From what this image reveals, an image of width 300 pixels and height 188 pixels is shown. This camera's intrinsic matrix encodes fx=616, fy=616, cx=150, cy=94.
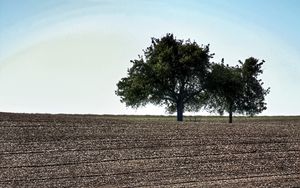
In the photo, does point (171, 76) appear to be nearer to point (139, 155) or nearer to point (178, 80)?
point (178, 80)

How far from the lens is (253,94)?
239ft

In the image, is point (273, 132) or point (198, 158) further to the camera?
point (273, 132)

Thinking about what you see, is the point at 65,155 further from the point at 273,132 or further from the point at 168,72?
the point at 168,72

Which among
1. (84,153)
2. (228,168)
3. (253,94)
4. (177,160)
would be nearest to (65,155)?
(84,153)

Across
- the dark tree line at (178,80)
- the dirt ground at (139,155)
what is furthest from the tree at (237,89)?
the dirt ground at (139,155)

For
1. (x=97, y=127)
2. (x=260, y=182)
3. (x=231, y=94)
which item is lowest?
(x=260, y=182)

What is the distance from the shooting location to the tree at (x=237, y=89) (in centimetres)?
6411

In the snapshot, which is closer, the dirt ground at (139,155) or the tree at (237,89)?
the dirt ground at (139,155)

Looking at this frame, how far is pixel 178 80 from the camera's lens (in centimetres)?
6281

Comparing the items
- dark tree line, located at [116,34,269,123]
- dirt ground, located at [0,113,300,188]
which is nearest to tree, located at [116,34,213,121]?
dark tree line, located at [116,34,269,123]

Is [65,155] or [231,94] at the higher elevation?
[231,94]

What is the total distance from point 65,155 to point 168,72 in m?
31.8

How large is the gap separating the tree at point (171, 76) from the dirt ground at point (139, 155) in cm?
2011

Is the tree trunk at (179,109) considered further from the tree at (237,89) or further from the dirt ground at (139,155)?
the dirt ground at (139,155)
